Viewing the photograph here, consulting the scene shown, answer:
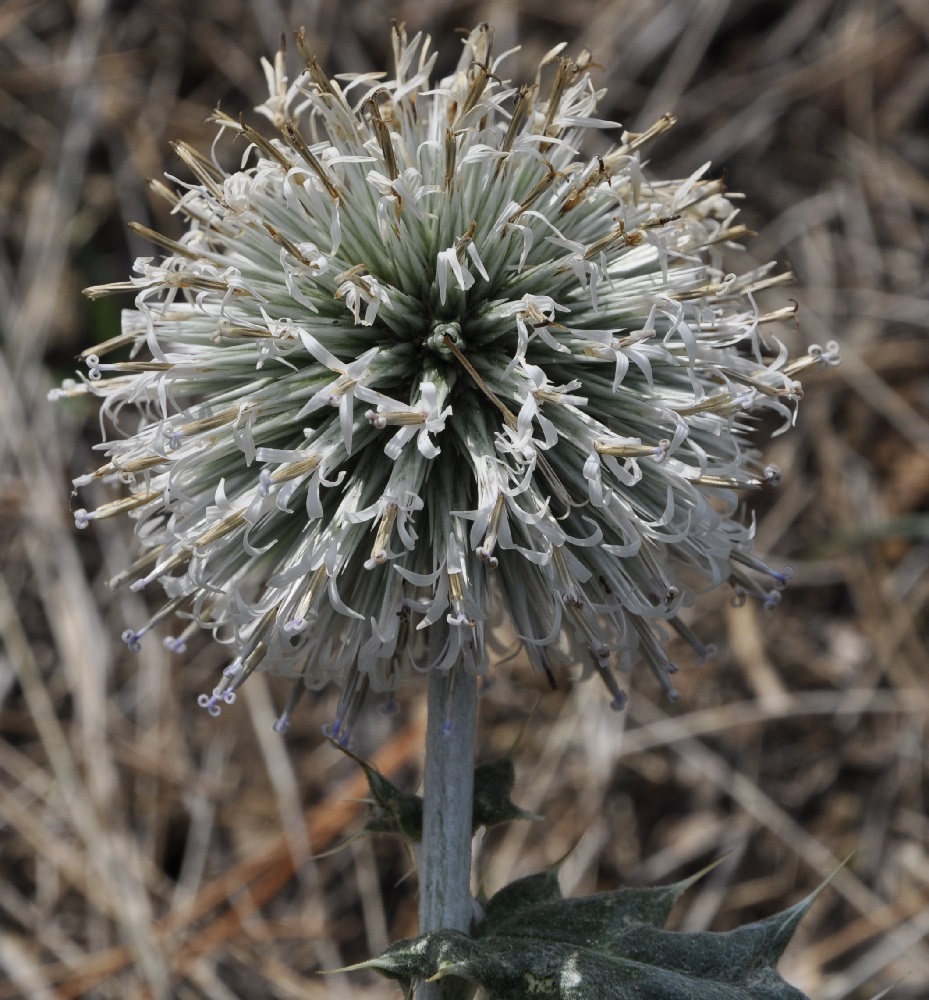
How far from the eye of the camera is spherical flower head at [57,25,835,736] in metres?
1.96

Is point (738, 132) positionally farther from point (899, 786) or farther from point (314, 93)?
point (314, 93)

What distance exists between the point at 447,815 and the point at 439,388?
0.83 metres

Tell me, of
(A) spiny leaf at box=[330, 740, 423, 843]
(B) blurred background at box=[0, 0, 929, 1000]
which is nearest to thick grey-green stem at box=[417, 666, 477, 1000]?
(A) spiny leaf at box=[330, 740, 423, 843]

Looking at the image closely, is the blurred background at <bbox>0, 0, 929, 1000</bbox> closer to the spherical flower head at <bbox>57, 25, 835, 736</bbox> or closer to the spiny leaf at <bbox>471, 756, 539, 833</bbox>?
the spiny leaf at <bbox>471, 756, 539, 833</bbox>

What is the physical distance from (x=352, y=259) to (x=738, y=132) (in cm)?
366

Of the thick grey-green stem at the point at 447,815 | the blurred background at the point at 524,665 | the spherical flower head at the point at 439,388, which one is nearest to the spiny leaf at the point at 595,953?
the thick grey-green stem at the point at 447,815

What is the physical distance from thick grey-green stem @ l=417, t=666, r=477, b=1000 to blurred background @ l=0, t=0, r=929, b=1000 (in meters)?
2.02

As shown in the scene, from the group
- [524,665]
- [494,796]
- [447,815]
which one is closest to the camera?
[447,815]

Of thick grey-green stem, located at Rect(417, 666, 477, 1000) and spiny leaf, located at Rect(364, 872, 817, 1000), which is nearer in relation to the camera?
spiny leaf, located at Rect(364, 872, 817, 1000)

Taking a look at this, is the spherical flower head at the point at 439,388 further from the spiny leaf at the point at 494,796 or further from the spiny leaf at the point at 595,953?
the spiny leaf at the point at 595,953

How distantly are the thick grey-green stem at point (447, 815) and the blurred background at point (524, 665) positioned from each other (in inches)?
79.4

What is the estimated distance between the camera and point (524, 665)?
Answer: 4453 mm

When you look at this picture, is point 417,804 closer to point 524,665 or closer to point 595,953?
point 595,953

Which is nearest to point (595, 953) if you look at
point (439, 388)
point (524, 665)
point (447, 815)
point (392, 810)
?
point (447, 815)
